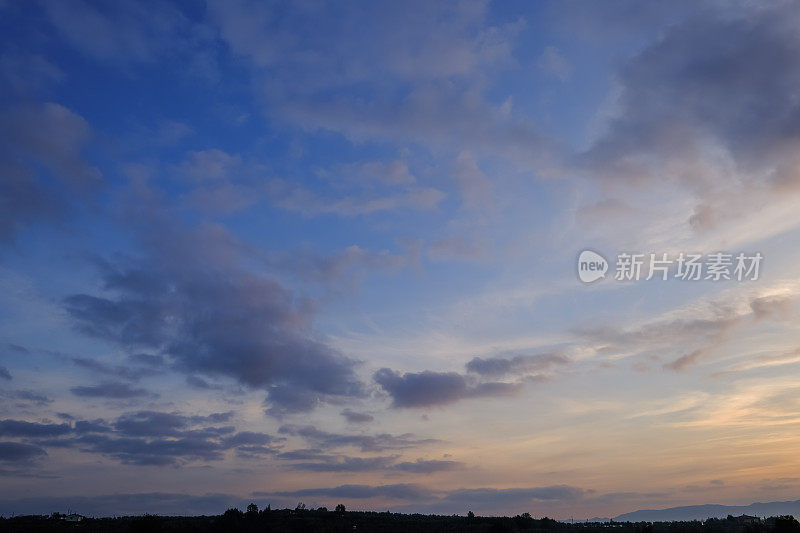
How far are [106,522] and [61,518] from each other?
8.97m

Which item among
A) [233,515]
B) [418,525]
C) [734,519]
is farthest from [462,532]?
[734,519]

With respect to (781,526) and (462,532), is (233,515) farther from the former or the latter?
(781,526)

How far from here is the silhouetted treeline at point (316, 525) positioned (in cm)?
8469

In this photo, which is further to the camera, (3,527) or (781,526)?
(3,527)

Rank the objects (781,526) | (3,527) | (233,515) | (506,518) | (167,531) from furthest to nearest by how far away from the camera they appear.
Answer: (506,518) → (233,515) → (3,527) → (167,531) → (781,526)

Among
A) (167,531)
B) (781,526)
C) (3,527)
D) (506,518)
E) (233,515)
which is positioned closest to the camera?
(781,526)

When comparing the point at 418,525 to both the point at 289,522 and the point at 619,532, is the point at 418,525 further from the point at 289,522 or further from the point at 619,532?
the point at 619,532

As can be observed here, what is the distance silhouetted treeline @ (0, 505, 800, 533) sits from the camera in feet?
278

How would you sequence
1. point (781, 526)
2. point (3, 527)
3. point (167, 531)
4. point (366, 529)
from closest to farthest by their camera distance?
point (781, 526), point (167, 531), point (366, 529), point (3, 527)

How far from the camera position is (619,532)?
83875 mm

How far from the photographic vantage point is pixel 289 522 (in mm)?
95500

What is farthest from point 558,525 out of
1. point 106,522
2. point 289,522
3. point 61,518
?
point 61,518

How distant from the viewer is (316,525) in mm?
92438

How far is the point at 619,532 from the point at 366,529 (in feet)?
113
